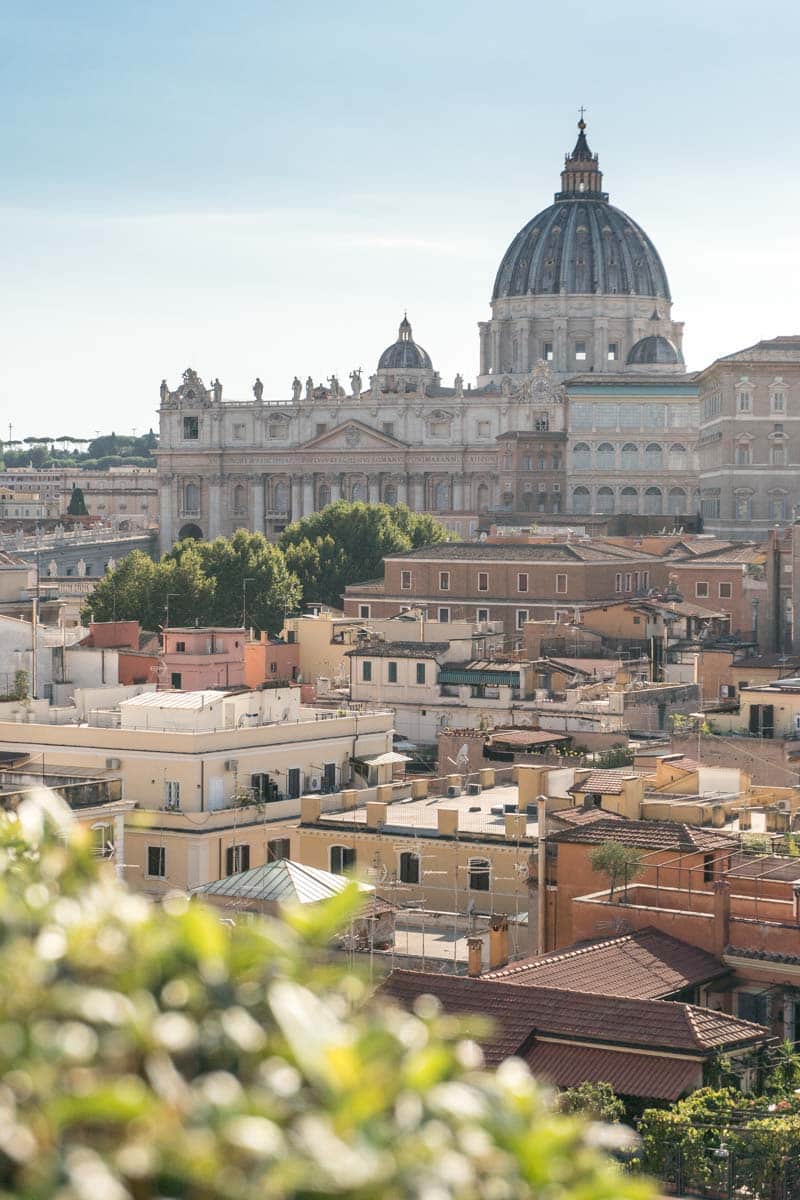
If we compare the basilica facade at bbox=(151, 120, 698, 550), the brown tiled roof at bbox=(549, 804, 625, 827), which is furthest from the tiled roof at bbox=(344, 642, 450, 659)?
the basilica facade at bbox=(151, 120, 698, 550)

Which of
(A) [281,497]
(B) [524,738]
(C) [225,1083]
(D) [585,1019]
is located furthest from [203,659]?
(A) [281,497]

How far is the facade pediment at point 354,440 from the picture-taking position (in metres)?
125

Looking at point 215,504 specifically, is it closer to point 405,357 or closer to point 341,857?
point 405,357

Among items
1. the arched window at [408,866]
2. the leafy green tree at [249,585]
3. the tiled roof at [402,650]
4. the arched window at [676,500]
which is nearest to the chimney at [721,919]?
the arched window at [408,866]

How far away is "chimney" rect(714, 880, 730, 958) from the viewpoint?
56.5ft

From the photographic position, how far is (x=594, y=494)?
113312mm

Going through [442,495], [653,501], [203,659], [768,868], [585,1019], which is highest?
[442,495]

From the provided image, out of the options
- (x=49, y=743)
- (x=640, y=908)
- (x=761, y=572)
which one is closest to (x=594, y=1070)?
(x=640, y=908)

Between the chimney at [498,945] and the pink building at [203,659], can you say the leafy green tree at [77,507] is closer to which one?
the pink building at [203,659]

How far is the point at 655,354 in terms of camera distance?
127 m

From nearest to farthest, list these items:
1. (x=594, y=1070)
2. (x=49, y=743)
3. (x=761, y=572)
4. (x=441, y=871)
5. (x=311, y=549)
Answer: (x=594, y=1070)
(x=441, y=871)
(x=49, y=743)
(x=761, y=572)
(x=311, y=549)

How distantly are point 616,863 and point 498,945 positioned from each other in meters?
1.14

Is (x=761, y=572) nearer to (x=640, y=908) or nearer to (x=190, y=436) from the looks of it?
(x=640, y=908)

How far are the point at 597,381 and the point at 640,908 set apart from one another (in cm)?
9403
